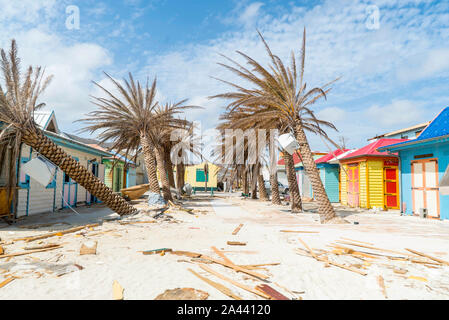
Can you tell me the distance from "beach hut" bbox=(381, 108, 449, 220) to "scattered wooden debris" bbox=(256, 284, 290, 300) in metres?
9.23

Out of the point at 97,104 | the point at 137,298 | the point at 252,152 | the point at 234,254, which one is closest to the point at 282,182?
the point at 252,152

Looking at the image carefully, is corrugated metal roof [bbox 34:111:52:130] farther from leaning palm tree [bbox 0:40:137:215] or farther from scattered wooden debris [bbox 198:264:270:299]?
scattered wooden debris [bbox 198:264:270:299]

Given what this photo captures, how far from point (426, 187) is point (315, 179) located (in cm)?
494

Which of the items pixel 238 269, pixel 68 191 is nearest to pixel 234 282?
pixel 238 269

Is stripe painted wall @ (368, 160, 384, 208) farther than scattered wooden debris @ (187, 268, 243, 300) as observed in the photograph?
Yes

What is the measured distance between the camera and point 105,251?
199 inches

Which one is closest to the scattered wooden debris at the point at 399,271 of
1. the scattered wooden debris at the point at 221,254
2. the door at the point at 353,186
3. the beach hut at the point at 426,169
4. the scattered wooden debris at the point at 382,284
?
the scattered wooden debris at the point at 382,284

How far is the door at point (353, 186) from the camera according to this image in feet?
51.1

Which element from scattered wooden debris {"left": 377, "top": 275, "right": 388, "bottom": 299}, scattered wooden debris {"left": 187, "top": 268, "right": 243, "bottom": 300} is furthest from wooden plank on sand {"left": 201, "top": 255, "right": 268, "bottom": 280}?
scattered wooden debris {"left": 377, "top": 275, "right": 388, "bottom": 299}

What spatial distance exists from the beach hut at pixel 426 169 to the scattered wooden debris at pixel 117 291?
10.8m

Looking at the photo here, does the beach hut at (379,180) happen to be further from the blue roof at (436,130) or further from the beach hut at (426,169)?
the blue roof at (436,130)

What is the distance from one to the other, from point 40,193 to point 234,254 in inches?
374

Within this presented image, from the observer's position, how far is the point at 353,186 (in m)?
16.2

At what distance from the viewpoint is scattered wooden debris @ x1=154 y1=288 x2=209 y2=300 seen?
3.08m
